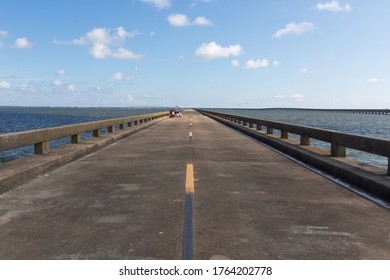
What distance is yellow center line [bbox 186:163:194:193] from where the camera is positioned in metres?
7.49

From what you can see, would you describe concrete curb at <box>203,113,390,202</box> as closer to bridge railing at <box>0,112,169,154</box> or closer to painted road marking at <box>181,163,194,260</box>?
painted road marking at <box>181,163,194,260</box>

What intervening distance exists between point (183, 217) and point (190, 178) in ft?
9.99

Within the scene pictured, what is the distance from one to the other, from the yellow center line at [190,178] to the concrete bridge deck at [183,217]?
99 millimetres

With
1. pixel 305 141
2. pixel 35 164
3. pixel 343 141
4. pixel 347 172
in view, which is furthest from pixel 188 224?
pixel 305 141

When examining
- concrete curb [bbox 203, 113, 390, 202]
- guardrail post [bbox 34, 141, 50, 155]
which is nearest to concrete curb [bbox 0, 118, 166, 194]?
guardrail post [bbox 34, 141, 50, 155]

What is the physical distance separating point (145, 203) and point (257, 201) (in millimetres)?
1953

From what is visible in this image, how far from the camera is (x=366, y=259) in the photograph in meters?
4.20

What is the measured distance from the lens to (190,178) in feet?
28.4

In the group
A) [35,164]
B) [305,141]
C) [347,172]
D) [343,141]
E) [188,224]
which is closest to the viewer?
[188,224]

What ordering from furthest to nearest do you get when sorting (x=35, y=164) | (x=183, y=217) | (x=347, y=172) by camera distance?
(x=35, y=164) < (x=347, y=172) < (x=183, y=217)

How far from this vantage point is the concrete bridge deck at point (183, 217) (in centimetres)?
441

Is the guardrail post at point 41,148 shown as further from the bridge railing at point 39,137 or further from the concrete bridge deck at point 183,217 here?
the concrete bridge deck at point 183,217

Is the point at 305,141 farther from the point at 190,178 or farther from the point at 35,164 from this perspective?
the point at 35,164
